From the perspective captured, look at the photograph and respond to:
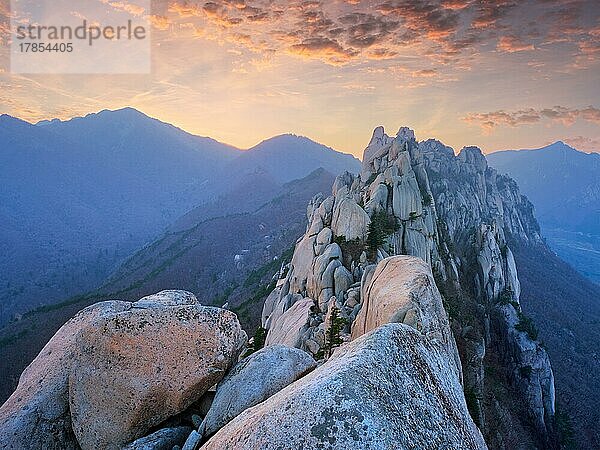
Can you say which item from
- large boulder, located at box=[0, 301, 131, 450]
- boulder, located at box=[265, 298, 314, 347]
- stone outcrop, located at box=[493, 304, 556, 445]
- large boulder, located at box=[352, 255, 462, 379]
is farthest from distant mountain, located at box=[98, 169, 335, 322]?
large boulder, located at box=[0, 301, 131, 450]

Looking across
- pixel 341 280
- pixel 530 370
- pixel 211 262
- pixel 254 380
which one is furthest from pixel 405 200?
pixel 211 262

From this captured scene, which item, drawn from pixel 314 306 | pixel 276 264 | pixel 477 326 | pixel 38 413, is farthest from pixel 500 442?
pixel 276 264

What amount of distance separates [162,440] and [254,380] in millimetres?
2537

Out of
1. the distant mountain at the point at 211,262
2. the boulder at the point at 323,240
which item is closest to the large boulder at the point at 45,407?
the boulder at the point at 323,240

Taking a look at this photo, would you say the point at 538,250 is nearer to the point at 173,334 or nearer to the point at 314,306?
the point at 314,306

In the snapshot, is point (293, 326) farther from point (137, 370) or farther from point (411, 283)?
point (137, 370)

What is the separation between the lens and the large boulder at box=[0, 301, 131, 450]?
32.3 ft

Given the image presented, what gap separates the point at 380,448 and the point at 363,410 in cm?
50

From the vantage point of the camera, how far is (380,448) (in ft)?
16.8

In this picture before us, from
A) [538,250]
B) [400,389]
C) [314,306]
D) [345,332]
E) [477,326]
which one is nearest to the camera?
[400,389]

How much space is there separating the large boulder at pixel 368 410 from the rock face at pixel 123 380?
11.7 ft

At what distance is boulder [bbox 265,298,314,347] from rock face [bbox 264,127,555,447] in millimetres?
246

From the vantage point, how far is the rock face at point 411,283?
49.4ft

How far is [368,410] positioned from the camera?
5.43 m
